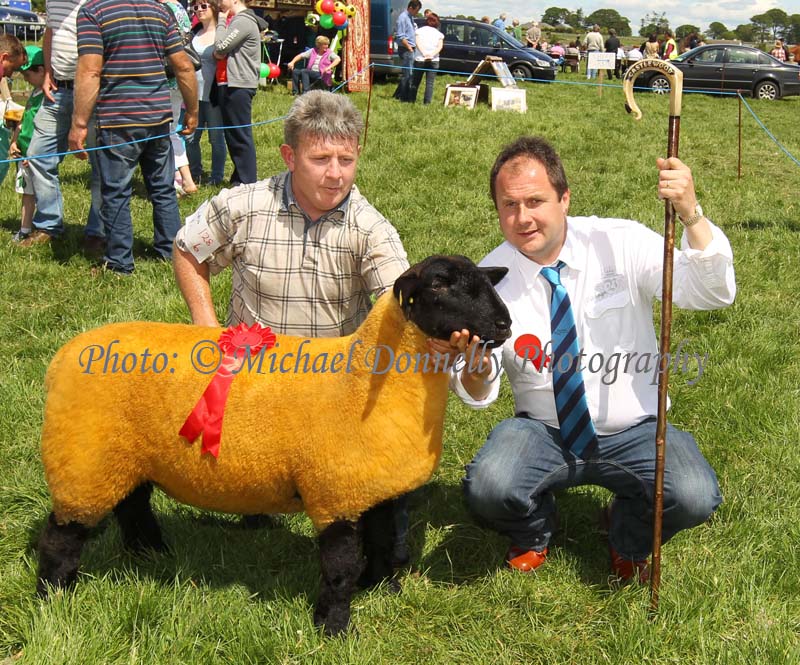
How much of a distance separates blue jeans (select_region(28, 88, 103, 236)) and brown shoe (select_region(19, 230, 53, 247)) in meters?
0.05

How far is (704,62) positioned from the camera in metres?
23.4

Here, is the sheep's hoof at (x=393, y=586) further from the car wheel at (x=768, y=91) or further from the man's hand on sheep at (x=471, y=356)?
the car wheel at (x=768, y=91)

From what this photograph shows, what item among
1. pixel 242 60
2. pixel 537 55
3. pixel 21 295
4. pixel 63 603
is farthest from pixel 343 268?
pixel 537 55

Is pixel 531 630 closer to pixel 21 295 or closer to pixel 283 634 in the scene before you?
pixel 283 634

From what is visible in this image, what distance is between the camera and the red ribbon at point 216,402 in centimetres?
265

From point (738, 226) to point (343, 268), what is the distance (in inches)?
255

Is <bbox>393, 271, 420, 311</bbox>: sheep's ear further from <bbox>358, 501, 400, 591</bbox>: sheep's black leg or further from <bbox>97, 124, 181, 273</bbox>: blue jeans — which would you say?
<bbox>97, 124, 181, 273</bbox>: blue jeans

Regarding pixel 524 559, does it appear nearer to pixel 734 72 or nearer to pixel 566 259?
pixel 566 259

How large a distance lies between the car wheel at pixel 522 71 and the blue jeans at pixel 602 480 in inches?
859

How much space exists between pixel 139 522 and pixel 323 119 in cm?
190

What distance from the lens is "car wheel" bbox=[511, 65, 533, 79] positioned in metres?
23.3

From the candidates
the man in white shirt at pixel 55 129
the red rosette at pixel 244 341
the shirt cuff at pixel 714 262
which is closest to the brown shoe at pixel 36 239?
the man in white shirt at pixel 55 129

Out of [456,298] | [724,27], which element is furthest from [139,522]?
[724,27]

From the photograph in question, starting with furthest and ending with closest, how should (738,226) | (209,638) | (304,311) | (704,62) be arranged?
(704,62) → (738,226) → (304,311) → (209,638)
